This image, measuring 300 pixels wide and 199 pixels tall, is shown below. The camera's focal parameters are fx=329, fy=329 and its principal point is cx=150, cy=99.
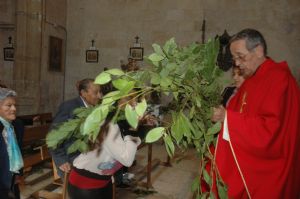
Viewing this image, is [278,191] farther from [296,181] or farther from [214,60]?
[214,60]

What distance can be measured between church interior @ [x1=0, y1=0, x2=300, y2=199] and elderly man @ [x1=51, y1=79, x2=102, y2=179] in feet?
13.6

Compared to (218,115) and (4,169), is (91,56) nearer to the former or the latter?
Answer: (4,169)

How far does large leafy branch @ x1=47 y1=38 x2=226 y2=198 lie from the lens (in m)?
1.25

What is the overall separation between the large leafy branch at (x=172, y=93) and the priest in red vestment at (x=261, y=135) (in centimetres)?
34

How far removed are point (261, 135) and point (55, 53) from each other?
917 centimetres

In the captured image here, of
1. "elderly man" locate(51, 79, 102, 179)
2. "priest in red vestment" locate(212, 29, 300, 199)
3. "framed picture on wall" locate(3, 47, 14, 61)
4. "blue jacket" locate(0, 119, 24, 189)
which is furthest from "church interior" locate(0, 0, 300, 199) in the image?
"priest in red vestment" locate(212, 29, 300, 199)

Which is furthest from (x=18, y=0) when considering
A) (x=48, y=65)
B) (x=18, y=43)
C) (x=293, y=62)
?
(x=293, y=62)

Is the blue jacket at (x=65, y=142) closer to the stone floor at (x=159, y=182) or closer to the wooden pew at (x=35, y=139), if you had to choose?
the wooden pew at (x=35, y=139)

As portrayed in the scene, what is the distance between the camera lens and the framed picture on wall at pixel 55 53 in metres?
10.0

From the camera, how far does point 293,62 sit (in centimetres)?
915

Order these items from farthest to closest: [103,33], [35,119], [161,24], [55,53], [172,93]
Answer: [103,33], [55,53], [161,24], [35,119], [172,93]

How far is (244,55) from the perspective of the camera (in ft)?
7.73

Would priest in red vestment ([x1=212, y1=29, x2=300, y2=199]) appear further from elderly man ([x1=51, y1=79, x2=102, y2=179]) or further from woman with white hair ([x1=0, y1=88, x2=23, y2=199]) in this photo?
woman with white hair ([x1=0, y1=88, x2=23, y2=199])

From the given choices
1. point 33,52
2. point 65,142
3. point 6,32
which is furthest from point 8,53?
point 65,142
